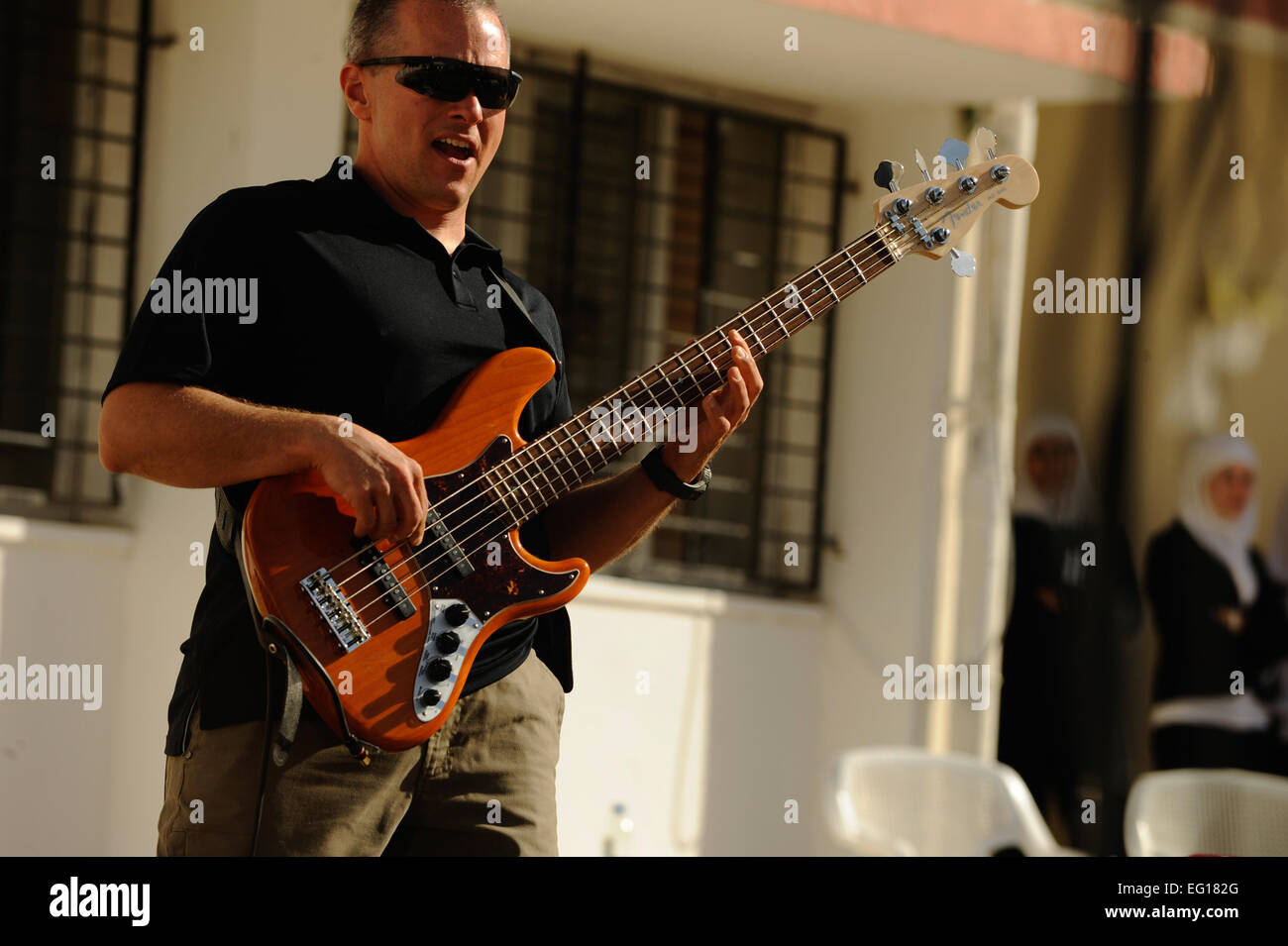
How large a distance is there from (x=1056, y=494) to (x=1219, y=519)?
61 centimetres

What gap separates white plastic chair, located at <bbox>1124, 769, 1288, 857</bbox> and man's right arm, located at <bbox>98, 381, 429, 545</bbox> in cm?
325

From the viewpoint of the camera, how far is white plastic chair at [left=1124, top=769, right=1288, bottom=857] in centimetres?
471

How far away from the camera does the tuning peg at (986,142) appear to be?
2895 mm

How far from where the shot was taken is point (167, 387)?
7.25ft

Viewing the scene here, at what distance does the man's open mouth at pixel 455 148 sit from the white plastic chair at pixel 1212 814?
10.5 ft

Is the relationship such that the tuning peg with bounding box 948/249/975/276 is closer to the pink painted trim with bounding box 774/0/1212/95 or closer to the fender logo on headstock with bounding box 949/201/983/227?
the fender logo on headstock with bounding box 949/201/983/227

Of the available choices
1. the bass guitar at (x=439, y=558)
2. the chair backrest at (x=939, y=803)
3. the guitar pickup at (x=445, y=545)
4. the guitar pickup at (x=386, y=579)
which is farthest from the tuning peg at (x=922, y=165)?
the chair backrest at (x=939, y=803)

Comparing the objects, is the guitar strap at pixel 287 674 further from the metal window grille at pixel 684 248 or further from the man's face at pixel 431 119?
the metal window grille at pixel 684 248

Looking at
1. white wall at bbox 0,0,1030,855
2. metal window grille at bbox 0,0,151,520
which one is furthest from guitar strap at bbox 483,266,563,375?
metal window grille at bbox 0,0,151,520

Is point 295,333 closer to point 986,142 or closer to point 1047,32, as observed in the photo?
point 986,142
